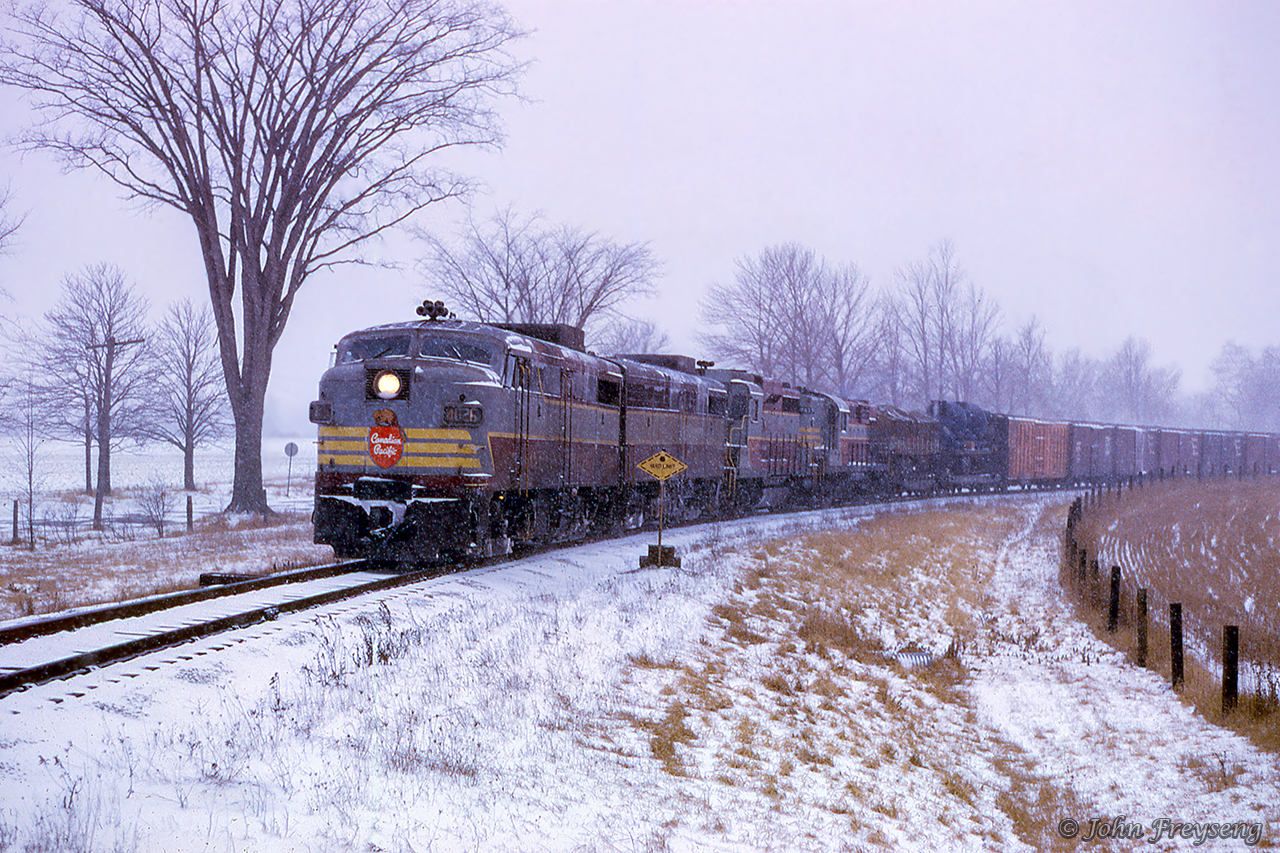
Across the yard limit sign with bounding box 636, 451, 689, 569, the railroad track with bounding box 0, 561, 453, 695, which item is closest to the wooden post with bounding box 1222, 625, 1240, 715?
the yard limit sign with bounding box 636, 451, 689, 569

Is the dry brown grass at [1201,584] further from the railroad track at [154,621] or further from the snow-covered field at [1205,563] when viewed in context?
the railroad track at [154,621]

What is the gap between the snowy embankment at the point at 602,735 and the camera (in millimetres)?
5742

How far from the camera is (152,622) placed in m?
9.35

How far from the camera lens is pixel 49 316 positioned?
127 feet

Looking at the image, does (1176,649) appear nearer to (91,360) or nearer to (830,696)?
(830,696)

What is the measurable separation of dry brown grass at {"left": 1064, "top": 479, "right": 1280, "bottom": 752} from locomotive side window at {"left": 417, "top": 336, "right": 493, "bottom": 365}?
980 cm

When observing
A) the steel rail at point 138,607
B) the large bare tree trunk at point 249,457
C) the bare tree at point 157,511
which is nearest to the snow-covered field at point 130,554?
the bare tree at point 157,511

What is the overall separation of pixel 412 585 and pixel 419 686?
437 cm

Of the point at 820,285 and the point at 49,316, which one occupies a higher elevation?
the point at 820,285

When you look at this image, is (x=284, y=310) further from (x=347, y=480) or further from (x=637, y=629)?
(x=637, y=629)

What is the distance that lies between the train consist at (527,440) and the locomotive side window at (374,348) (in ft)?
0.07

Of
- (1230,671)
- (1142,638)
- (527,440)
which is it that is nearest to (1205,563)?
(1142,638)

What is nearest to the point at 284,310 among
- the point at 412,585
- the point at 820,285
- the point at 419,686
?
the point at 412,585

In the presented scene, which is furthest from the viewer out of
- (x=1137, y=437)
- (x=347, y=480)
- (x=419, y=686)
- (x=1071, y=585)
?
(x=1137, y=437)
